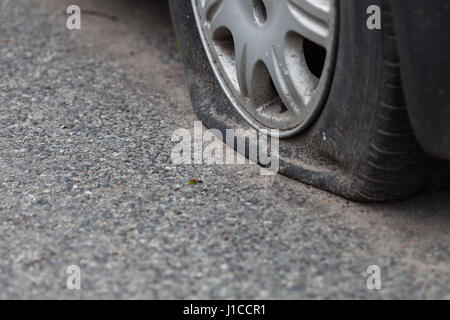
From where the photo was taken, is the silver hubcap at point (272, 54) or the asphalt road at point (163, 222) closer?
the asphalt road at point (163, 222)

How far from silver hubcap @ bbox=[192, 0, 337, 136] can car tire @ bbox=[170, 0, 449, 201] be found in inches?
2.2

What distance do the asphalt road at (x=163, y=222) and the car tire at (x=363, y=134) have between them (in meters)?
0.08

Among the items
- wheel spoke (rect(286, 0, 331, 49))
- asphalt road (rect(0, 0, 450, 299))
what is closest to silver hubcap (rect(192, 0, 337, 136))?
wheel spoke (rect(286, 0, 331, 49))

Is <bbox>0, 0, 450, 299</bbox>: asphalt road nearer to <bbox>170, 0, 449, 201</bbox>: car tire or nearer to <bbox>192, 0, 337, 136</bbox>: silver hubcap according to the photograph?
<bbox>170, 0, 449, 201</bbox>: car tire

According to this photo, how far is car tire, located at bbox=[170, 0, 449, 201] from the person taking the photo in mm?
1594

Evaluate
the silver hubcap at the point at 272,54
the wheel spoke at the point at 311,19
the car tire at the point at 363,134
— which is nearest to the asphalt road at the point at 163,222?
the car tire at the point at 363,134

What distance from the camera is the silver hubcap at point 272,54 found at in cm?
181

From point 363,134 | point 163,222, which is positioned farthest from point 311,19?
point 163,222

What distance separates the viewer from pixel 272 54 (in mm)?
1996

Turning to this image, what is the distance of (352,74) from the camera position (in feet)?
5.53

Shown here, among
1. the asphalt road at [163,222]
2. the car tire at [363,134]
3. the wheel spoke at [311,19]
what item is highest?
the wheel spoke at [311,19]

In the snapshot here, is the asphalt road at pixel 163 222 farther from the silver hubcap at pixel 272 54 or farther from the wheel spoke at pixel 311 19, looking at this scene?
the wheel spoke at pixel 311 19
